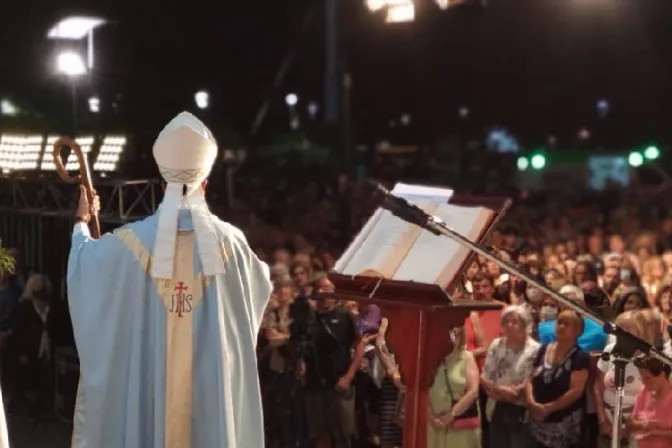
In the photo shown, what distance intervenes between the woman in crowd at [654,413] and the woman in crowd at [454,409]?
103 cm

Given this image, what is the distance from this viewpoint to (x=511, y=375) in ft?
24.9

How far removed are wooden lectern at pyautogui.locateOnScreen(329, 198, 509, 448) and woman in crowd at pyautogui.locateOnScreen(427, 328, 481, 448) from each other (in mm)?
2016

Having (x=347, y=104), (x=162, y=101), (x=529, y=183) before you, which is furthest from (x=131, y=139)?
(x=529, y=183)

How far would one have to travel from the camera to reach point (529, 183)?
29812 millimetres

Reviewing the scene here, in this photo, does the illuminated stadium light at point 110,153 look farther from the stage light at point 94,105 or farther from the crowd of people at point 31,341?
the stage light at point 94,105

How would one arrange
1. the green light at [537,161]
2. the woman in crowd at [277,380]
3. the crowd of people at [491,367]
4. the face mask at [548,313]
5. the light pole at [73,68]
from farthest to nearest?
the green light at [537,161]
the light pole at [73,68]
the woman in crowd at [277,380]
the face mask at [548,313]
the crowd of people at [491,367]

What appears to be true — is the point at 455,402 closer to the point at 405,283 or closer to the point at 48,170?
the point at 405,283

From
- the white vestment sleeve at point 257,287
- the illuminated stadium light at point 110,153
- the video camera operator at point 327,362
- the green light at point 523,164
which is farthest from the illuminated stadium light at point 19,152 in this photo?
the green light at point 523,164

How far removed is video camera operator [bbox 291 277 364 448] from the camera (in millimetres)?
8547

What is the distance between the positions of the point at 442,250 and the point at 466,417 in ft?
8.00

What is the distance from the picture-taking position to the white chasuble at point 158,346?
5.20 meters

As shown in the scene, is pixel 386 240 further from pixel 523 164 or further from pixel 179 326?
pixel 523 164

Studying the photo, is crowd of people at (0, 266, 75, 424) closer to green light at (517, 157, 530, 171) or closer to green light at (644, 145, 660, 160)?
green light at (644, 145, 660, 160)

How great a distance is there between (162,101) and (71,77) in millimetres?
6113
